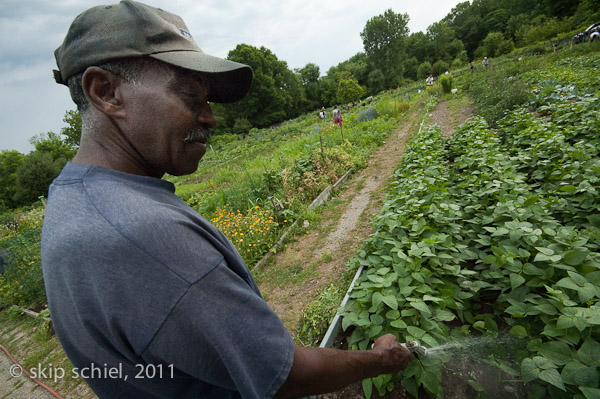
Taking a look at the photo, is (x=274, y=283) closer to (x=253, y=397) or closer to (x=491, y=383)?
(x=491, y=383)

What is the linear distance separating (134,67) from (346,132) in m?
13.9

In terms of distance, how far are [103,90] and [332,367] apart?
1423mm

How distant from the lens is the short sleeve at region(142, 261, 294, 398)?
0.72 metres

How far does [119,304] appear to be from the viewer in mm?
697

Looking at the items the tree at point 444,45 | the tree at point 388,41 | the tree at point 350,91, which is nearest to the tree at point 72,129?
the tree at point 350,91

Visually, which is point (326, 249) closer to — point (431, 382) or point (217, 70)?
point (431, 382)

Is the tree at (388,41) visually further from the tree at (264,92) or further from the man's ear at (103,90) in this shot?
the man's ear at (103,90)

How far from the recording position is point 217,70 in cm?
104

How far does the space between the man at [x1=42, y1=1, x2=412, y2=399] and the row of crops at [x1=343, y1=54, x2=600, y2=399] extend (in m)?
1.31

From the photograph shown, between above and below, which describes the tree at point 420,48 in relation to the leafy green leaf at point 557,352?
above

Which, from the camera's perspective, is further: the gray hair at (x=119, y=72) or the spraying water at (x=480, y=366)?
the spraying water at (x=480, y=366)

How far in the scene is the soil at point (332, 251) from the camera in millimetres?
3697

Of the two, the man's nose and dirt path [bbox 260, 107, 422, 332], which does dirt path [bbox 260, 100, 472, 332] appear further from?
the man's nose

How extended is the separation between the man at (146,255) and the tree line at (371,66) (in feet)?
131
